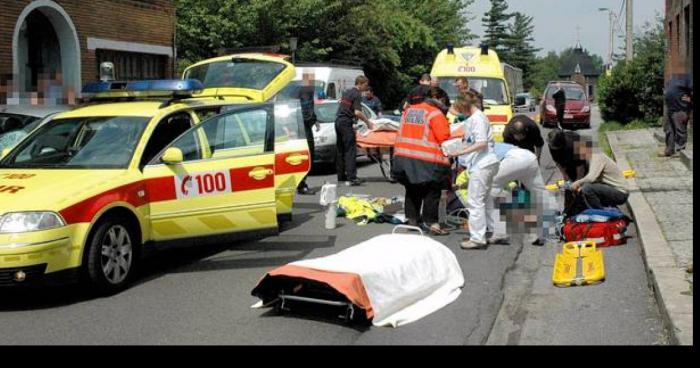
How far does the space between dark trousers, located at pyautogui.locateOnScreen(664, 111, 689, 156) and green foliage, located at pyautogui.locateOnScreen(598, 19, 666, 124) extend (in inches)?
389

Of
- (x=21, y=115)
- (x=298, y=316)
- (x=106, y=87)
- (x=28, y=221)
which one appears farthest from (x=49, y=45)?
(x=298, y=316)

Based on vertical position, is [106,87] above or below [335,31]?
below

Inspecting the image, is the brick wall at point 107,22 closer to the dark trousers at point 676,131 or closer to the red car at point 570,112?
the dark trousers at point 676,131

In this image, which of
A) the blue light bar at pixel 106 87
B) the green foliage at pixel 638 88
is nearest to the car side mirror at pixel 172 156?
the blue light bar at pixel 106 87

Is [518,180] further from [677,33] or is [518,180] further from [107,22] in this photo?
[677,33]

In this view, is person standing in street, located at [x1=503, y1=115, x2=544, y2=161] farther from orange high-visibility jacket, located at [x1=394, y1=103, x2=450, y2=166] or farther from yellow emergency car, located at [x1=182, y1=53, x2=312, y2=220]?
yellow emergency car, located at [x1=182, y1=53, x2=312, y2=220]

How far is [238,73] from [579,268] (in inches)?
239

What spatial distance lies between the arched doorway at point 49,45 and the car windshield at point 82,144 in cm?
1167

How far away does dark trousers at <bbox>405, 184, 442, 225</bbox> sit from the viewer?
962 centimetres

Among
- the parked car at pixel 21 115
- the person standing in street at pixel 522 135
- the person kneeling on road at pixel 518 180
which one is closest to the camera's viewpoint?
the person kneeling on road at pixel 518 180

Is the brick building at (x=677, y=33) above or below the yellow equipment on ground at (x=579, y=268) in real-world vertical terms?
above

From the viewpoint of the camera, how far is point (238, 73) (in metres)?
12.0

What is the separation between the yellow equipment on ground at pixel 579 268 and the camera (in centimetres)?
742

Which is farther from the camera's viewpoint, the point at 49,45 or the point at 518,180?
the point at 49,45
